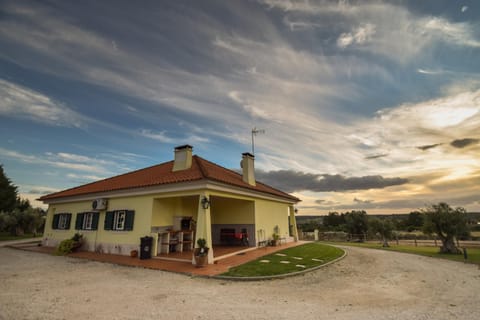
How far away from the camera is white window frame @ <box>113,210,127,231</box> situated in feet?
43.7

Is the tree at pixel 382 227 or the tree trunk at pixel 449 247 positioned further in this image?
the tree at pixel 382 227

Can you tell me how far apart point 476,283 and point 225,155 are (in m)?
17.0

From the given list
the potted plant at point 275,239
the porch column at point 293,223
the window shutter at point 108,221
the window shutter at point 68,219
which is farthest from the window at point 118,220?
the porch column at point 293,223

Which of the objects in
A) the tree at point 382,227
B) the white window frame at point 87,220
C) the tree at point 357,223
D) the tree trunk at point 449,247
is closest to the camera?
the white window frame at point 87,220

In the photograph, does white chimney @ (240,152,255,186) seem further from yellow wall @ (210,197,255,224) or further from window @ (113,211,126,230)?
window @ (113,211,126,230)

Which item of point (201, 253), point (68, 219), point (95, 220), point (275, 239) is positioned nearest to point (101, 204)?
point (95, 220)

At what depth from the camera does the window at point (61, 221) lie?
1647cm

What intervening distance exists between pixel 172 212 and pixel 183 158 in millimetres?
3446

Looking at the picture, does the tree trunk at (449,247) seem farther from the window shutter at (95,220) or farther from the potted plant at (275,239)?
the window shutter at (95,220)

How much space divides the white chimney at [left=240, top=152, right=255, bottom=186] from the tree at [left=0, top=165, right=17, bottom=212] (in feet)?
133

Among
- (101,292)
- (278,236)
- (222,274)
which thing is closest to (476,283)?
(222,274)

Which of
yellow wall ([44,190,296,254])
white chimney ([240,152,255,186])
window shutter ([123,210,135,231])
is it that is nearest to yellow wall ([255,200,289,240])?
yellow wall ([44,190,296,254])

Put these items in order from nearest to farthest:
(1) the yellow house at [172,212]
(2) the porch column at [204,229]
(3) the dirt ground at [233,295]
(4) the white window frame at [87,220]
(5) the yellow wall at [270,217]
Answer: (3) the dirt ground at [233,295]
(2) the porch column at [204,229]
(1) the yellow house at [172,212]
(4) the white window frame at [87,220]
(5) the yellow wall at [270,217]

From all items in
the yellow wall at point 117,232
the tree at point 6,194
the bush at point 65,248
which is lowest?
the bush at point 65,248
